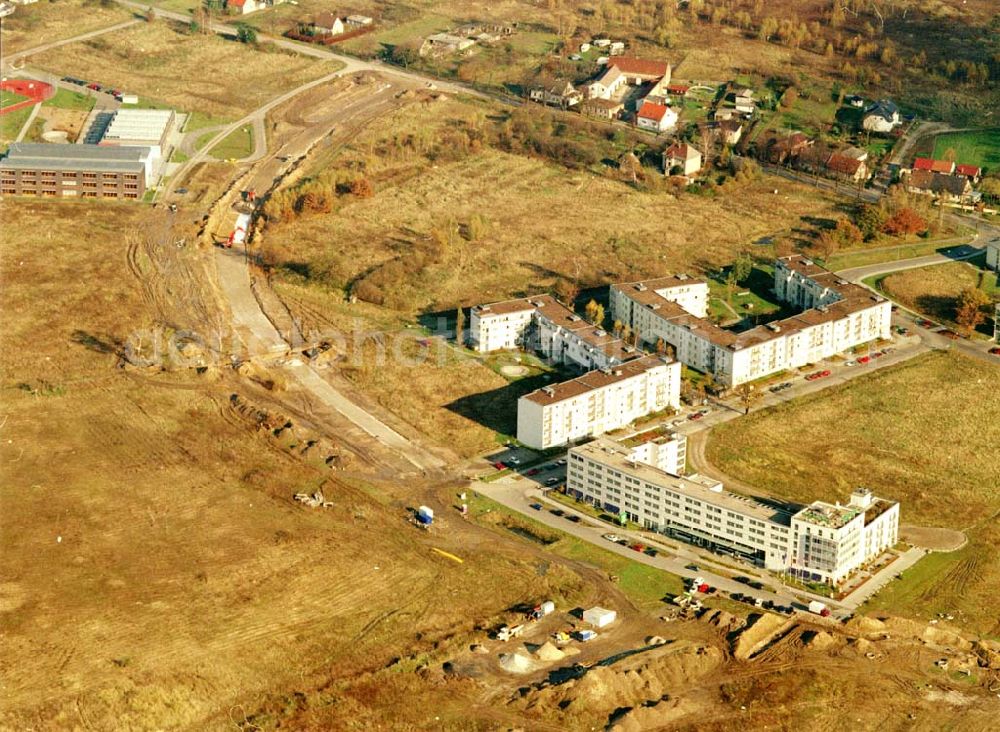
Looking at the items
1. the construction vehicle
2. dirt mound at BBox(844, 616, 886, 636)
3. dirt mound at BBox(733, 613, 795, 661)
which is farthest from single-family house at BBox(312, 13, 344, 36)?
dirt mound at BBox(844, 616, 886, 636)

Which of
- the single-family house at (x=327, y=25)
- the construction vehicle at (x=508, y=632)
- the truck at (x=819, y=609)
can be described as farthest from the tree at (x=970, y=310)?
the single-family house at (x=327, y=25)

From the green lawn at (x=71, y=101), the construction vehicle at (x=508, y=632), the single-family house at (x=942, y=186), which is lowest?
the construction vehicle at (x=508, y=632)

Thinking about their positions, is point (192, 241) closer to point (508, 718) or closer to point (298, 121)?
point (298, 121)

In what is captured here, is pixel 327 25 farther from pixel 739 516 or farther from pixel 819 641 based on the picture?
pixel 819 641

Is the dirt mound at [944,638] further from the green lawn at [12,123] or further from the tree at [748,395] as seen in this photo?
the green lawn at [12,123]

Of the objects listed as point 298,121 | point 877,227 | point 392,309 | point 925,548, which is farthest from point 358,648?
point 298,121

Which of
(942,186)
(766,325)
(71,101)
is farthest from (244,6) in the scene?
(766,325)

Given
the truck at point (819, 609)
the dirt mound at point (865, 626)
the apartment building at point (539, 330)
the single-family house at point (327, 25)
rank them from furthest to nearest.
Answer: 1. the single-family house at point (327, 25)
2. the apartment building at point (539, 330)
3. the truck at point (819, 609)
4. the dirt mound at point (865, 626)
